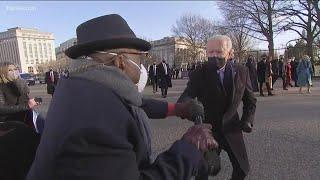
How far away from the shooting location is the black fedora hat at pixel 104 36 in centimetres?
169

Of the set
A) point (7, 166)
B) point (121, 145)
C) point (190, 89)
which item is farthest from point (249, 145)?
point (121, 145)

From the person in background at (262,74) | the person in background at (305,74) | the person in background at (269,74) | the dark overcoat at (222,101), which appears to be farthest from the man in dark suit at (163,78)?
the dark overcoat at (222,101)

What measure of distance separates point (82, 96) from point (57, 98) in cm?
15

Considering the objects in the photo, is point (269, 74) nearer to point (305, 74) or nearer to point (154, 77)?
point (305, 74)

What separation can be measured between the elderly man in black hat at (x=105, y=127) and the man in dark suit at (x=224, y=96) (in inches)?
75.6

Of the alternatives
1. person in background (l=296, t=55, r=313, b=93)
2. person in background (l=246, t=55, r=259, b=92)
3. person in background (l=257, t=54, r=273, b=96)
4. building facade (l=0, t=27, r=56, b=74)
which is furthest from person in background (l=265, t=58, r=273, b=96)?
building facade (l=0, t=27, r=56, b=74)

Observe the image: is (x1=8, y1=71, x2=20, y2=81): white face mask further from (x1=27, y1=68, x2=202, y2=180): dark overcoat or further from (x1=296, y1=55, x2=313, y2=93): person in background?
(x1=296, y1=55, x2=313, y2=93): person in background

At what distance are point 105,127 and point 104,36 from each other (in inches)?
17.6

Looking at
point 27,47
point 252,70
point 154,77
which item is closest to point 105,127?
point 252,70

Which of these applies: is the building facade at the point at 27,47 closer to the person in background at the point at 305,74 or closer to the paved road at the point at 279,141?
the person in background at the point at 305,74

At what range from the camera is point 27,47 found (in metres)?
112

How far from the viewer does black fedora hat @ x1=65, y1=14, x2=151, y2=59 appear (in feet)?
5.56

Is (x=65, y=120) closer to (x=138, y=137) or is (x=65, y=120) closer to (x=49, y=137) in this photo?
(x=49, y=137)

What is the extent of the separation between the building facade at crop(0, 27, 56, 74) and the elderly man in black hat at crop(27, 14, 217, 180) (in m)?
94.8
